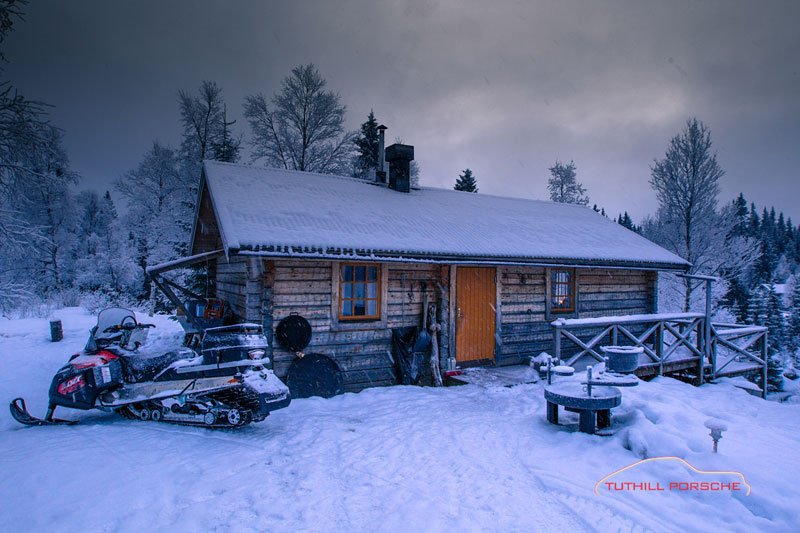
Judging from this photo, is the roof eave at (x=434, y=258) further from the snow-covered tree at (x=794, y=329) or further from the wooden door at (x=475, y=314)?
the snow-covered tree at (x=794, y=329)

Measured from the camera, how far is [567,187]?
28.5 meters

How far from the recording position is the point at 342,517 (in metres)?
3.50

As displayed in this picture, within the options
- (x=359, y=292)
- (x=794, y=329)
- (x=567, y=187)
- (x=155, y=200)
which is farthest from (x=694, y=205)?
(x=794, y=329)

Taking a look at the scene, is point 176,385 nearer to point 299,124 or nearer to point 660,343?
point 660,343

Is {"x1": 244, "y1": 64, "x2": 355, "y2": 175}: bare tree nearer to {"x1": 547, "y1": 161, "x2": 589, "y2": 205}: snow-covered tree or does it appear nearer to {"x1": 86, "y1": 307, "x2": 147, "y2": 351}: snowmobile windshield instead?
{"x1": 86, "y1": 307, "x2": 147, "y2": 351}: snowmobile windshield

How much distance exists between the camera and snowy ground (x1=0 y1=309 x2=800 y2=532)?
3.40 meters

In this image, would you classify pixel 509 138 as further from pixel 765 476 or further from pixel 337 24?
pixel 765 476

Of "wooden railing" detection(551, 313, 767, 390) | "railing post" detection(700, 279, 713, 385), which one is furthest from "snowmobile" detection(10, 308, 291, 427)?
"railing post" detection(700, 279, 713, 385)

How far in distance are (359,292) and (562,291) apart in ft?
18.7

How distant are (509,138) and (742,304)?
98.1ft

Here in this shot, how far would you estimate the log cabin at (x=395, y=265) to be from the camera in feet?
25.0

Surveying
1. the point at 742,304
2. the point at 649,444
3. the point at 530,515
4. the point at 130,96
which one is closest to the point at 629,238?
the point at 649,444

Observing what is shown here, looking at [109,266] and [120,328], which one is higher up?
[109,266]

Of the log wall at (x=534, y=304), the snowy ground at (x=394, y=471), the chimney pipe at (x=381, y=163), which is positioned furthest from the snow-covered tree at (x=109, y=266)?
the log wall at (x=534, y=304)
